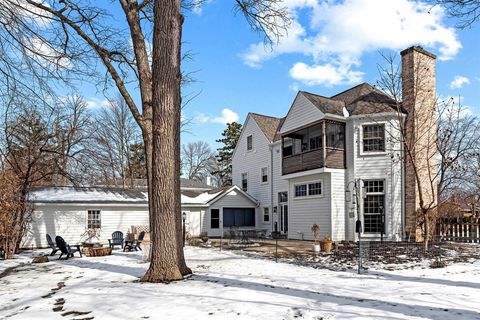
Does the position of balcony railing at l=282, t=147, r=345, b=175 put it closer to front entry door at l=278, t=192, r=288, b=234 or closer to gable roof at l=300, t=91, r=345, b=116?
gable roof at l=300, t=91, r=345, b=116

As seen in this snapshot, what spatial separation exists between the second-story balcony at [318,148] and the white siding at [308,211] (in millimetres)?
695

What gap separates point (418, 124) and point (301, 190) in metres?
6.69

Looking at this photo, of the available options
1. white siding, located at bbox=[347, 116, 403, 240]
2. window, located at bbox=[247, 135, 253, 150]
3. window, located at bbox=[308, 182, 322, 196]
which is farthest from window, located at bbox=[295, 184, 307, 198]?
window, located at bbox=[247, 135, 253, 150]

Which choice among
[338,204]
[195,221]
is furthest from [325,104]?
[195,221]

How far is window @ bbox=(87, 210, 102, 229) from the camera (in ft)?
69.7

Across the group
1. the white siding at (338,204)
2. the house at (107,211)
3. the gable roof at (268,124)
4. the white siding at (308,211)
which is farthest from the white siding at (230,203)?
the white siding at (338,204)

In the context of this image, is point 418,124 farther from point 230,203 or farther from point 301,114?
point 230,203

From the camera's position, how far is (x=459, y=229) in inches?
659

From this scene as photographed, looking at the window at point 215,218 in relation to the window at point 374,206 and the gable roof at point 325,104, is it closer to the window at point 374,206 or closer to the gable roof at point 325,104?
the gable roof at point 325,104

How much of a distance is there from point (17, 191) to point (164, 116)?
9871mm

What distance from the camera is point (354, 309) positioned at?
5742mm

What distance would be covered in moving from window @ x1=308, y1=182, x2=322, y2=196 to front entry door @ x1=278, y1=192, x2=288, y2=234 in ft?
10.9

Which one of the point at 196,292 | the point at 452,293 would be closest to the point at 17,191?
the point at 196,292

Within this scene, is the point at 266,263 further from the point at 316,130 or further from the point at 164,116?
the point at 316,130
